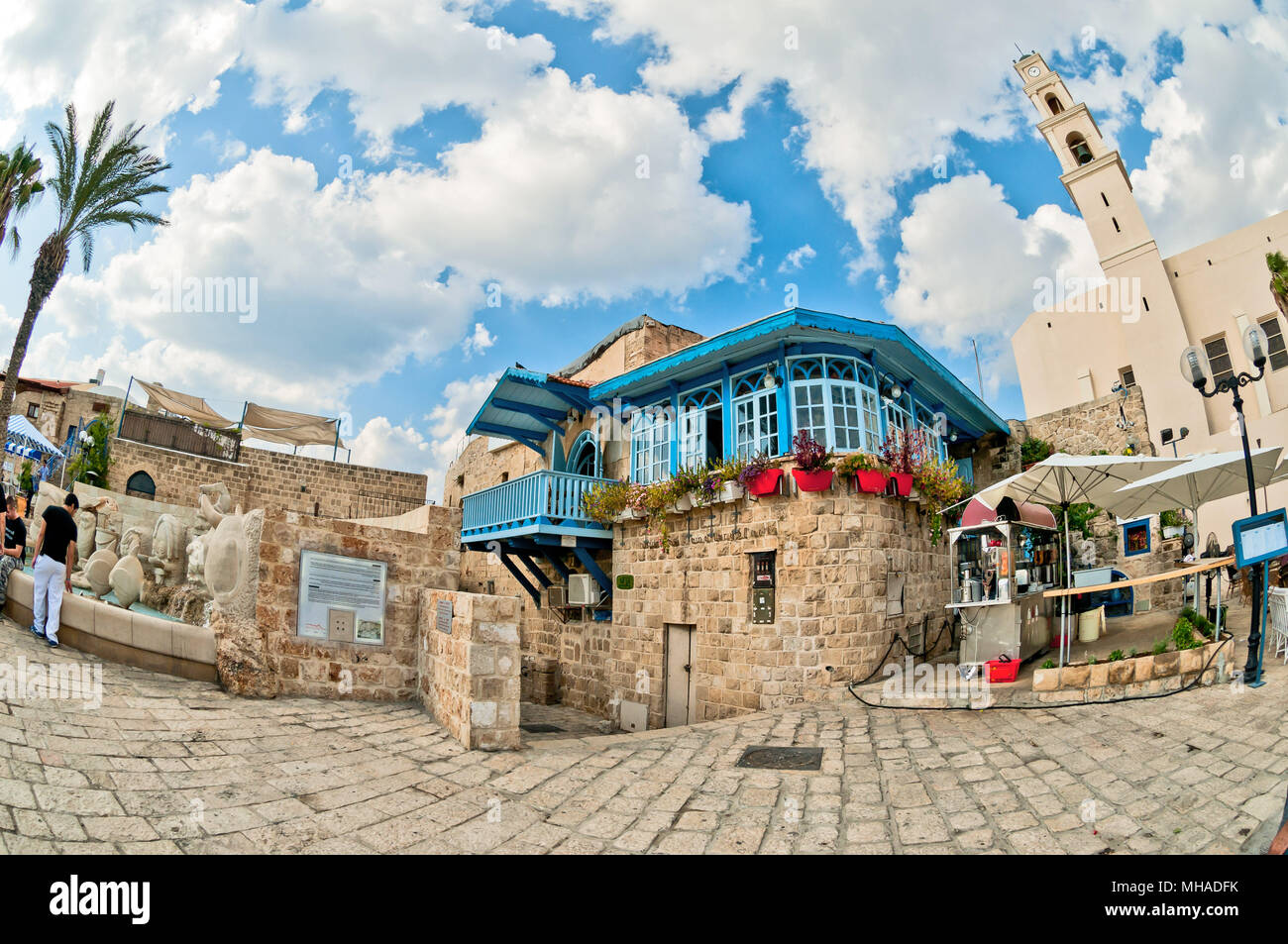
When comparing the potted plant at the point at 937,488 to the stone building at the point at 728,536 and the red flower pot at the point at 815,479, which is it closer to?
the stone building at the point at 728,536

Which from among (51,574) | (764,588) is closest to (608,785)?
(764,588)

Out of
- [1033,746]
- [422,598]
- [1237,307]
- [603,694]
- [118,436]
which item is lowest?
[603,694]

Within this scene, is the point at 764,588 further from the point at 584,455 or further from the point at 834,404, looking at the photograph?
the point at 584,455

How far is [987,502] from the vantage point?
8.14 meters

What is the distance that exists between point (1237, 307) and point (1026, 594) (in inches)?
630

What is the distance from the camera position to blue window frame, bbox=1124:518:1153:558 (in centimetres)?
1209

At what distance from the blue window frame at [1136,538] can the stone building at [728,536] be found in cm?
368

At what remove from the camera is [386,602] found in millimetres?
7441

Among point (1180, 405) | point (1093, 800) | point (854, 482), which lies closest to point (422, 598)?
point (854, 482)

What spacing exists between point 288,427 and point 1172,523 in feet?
82.6

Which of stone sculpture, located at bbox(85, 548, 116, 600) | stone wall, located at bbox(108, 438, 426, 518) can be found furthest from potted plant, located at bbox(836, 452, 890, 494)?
stone wall, located at bbox(108, 438, 426, 518)

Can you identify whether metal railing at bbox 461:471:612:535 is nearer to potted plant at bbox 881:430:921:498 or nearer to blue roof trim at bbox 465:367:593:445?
blue roof trim at bbox 465:367:593:445
